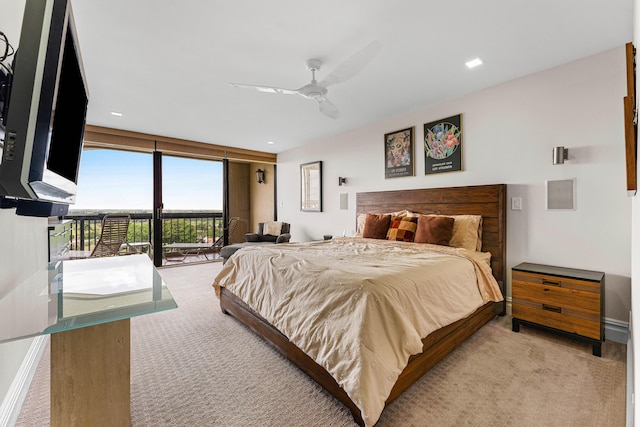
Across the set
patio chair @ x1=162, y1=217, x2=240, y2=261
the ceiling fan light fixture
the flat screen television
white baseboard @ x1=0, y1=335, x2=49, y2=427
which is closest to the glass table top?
the flat screen television

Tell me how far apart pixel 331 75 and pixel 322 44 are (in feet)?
0.85

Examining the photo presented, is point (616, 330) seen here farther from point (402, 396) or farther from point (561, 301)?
point (402, 396)

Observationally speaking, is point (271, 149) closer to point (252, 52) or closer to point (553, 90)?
point (252, 52)

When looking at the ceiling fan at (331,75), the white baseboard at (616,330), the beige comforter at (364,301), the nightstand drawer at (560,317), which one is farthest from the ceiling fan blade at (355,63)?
the white baseboard at (616,330)

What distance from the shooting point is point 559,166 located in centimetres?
271

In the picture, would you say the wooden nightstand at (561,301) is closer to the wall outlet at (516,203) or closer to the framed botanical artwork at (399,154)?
the wall outlet at (516,203)

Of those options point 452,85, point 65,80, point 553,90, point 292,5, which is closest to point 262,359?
point 65,80

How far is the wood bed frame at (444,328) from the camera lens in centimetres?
174

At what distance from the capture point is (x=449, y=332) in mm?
2123

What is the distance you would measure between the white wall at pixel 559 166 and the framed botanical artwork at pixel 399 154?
12 centimetres

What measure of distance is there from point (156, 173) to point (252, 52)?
3.74 m

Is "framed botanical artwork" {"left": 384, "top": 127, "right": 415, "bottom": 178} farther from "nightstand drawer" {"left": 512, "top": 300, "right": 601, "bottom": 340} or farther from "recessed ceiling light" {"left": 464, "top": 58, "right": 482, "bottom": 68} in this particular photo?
"nightstand drawer" {"left": 512, "top": 300, "right": 601, "bottom": 340}

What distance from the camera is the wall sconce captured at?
8.63 feet

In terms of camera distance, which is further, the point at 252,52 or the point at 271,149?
the point at 271,149
